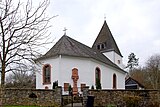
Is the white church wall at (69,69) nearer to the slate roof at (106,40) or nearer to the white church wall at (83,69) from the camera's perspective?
the white church wall at (83,69)

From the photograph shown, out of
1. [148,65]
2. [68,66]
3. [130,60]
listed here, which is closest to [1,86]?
[68,66]

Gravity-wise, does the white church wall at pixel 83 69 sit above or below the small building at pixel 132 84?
above

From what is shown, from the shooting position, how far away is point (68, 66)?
98.6 ft

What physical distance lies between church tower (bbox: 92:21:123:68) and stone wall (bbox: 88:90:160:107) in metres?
24.1

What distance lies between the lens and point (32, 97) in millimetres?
19344

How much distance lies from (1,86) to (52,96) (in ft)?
24.1

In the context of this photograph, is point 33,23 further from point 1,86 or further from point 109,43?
point 109,43

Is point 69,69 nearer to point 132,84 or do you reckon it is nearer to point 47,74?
point 47,74

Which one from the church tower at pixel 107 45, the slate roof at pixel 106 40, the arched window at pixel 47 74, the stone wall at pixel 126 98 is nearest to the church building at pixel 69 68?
the arched window at pixel 47 74

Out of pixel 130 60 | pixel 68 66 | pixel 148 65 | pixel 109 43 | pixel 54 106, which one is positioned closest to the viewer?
pixel 54 106

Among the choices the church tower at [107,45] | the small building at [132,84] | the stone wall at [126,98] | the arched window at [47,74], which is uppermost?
the church tower at [107,45]

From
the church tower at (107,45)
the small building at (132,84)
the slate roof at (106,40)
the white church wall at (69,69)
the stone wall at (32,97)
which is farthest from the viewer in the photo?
the small building at (132,84)

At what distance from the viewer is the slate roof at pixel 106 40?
44.7m

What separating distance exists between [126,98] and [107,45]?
26.1m
